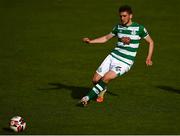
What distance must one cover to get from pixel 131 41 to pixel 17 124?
361cm

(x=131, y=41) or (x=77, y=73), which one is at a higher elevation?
(x=131, y=41)

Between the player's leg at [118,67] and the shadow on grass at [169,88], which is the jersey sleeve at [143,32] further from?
the shadow on grass at [169,88]

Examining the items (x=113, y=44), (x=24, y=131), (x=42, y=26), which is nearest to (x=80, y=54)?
(x=113, y=44)

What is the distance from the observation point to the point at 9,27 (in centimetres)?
2572

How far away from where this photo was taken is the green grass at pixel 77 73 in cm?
1362

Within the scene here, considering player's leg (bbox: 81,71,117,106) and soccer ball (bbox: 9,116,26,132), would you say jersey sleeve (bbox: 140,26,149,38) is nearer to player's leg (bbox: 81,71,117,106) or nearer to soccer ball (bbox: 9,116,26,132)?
player's leg (bbox: 81,71,117,106)

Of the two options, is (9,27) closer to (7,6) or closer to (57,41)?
(57,41)

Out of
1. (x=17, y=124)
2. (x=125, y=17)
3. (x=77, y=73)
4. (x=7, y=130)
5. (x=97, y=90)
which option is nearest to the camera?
(x=17, y=124)

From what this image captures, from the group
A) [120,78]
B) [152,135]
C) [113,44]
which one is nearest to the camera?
[152,135]

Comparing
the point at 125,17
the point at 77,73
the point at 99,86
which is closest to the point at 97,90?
the point at 99,86

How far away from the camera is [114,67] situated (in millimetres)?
14695

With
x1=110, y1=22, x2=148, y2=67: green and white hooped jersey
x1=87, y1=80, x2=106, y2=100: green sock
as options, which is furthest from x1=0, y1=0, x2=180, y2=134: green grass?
x1=110, y1=22, x2=148, y2=67: green and white hooped jersey

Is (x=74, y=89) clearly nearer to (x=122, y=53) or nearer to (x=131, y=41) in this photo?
(x=122, y=53)

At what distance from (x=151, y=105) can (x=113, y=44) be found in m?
8.01
